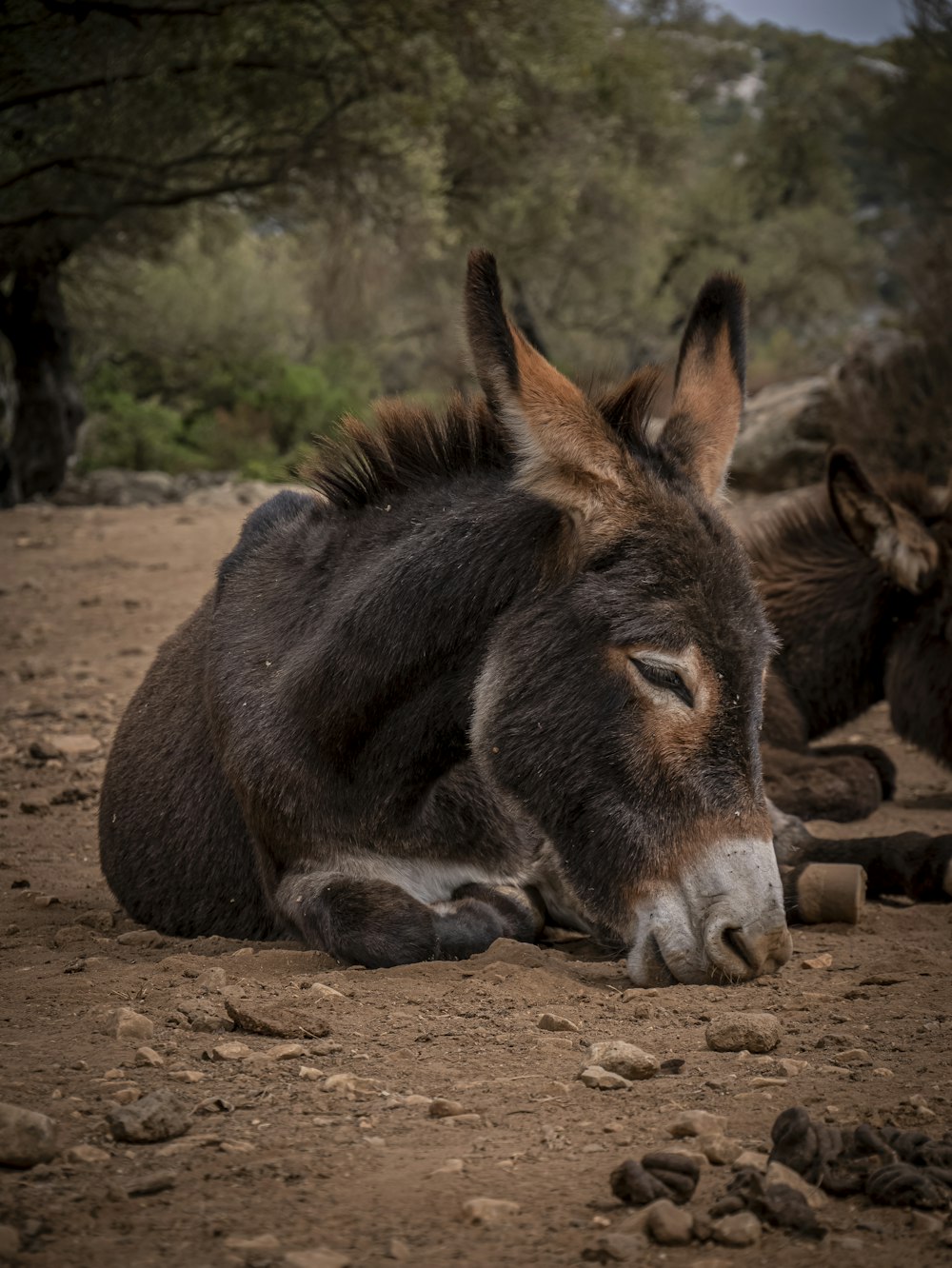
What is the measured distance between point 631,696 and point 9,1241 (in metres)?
2.00

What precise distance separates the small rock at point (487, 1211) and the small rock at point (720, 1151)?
0.40m

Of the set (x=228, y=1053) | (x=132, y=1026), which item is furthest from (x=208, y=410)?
(x=228, y=1053)

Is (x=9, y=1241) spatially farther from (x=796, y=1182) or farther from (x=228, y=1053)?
(x=796, y=1182)

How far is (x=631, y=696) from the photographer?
11.4 feet

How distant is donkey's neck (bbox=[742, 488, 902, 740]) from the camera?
677 cm

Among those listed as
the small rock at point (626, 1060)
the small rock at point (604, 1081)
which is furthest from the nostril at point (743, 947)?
the small rock at point (604, 1081)

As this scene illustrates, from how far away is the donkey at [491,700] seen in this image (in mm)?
3461

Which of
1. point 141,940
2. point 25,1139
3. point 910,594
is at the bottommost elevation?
point 141,940

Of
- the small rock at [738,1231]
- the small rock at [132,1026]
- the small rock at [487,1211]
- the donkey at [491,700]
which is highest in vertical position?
the donkey at [491,700]

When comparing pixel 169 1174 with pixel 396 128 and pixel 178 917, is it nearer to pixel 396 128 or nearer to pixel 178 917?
pixel 178 917

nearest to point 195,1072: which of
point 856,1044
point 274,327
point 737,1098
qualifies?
point 737,1098

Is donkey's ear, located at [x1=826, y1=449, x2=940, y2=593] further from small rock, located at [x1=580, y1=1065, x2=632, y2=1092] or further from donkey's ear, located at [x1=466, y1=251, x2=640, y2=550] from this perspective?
small rock, located at [x1=580, y1=1065, x2=632, y2=1092]

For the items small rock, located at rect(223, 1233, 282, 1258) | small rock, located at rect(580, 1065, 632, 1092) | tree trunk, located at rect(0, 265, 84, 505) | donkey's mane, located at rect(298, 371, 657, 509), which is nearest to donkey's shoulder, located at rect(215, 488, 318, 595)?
donkey's mane, located at rect(298, 371, 657, 509)

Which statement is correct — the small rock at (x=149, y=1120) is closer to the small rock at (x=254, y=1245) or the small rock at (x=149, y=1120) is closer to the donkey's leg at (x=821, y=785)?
the small rock at (x=254, y=1245)
